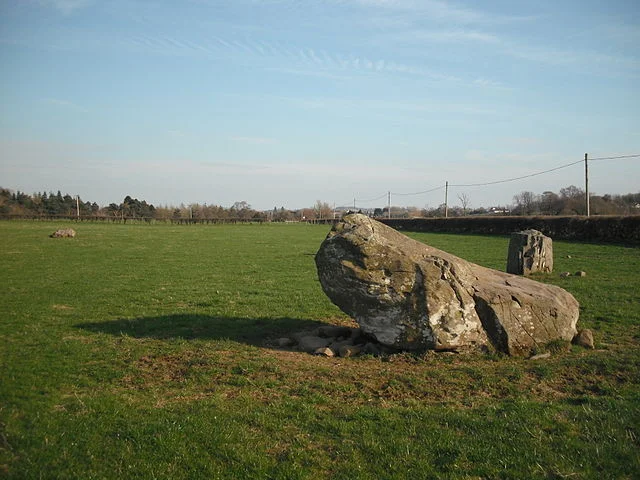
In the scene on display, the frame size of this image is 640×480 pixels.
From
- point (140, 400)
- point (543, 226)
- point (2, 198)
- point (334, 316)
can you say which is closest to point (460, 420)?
point (140, 400)

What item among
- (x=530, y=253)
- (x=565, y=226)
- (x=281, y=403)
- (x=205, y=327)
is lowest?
(x=281, y=403)

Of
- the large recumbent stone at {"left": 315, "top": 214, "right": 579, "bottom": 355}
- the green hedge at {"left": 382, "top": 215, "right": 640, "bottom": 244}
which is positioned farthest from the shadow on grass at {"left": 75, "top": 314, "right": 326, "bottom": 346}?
the green hedge at {"left": 382, "top": 215, "right": 640, "bottom": 244}

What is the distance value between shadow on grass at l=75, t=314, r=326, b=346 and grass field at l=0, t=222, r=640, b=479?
5 centimetres

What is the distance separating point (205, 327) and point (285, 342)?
268cm

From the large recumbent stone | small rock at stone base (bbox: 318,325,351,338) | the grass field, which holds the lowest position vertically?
the grass field

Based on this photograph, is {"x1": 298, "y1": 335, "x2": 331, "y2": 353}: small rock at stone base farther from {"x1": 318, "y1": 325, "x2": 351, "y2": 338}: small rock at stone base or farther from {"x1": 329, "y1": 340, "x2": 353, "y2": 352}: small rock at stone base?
{"x1": 318, "y1": 325, "x2": 351, "y2": 338}: small rock at stone base

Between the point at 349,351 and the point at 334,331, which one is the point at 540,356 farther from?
the point at 334,331

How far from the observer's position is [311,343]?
11211 mm

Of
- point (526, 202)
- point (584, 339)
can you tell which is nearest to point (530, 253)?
point (584, 339)

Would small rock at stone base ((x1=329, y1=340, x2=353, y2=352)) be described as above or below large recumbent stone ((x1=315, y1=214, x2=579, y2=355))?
below

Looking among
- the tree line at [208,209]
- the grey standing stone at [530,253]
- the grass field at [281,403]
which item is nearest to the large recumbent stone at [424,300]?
the grass field at [281,403]

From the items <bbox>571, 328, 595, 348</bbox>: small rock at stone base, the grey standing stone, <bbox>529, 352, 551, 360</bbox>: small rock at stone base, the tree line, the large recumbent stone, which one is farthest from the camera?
the tree line

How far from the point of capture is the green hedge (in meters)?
37.6

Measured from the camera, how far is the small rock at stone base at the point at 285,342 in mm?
11398
